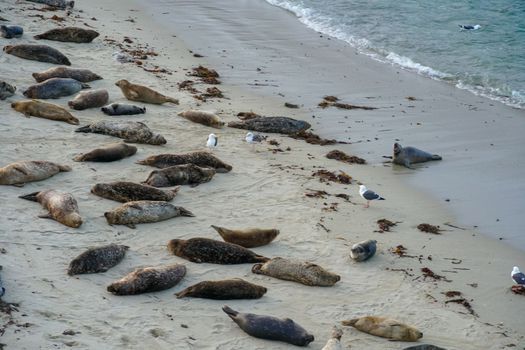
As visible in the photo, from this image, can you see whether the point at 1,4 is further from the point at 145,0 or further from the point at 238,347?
the point at 238,347

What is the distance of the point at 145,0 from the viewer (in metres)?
21.7

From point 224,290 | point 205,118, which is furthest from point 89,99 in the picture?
point 224,290

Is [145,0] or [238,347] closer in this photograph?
[238,347]

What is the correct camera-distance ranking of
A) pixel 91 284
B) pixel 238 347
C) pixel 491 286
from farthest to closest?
pixel 491 286 → pixel 91 284 → pixel 238 347

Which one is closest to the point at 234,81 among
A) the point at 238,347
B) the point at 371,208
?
the point at 371,208

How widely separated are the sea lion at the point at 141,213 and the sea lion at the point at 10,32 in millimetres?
7638

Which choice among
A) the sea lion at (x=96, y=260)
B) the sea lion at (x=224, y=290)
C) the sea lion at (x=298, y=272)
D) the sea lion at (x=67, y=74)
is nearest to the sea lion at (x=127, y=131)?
the sea lion at (x=67, y=74)

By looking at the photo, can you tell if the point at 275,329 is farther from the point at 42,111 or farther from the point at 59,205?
the point at 42,111

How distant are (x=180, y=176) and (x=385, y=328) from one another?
3.90 metres

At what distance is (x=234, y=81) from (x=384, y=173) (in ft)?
15.6

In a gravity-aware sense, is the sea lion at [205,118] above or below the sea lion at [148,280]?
above

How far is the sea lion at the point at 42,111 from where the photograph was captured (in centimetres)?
1148

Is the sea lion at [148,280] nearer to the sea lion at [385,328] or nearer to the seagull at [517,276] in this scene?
the sea lion at [385,328]

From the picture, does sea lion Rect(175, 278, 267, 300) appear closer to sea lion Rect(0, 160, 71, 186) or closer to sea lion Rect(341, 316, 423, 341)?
sea lion Rect(341, 316, 423, 341)
